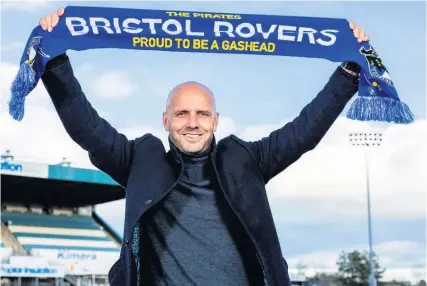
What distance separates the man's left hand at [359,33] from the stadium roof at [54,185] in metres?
32.8

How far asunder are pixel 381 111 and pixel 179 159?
1.22 metres

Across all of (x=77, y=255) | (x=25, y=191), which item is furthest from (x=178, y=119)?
(x=25, y=191)

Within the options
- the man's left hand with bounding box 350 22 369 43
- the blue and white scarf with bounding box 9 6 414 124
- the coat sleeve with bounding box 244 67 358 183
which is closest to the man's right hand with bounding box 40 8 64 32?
the blue and white scarf with bounding box 9 6 414 124

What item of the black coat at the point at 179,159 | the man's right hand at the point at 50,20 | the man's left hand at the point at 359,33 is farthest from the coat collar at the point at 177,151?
the man's left hand at the point at 359,33

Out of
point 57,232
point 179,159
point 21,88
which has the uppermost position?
point 57,232

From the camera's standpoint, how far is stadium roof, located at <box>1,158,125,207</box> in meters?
35.7

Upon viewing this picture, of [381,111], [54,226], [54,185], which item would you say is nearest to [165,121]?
[381,111]

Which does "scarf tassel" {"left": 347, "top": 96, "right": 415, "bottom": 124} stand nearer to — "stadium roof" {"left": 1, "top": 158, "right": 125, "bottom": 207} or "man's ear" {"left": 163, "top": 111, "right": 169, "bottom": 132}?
"man's ear" {"left": 163, "top": 111, "right": 169, "bottom": 132}

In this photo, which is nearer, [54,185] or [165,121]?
[165,121]

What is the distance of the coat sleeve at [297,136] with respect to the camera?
3.22 m

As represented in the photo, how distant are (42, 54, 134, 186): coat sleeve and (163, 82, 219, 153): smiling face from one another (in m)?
0.27

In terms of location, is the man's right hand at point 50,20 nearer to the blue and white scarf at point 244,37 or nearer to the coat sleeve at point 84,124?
the blue and white scarf at point 244,37

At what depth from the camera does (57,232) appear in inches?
1522

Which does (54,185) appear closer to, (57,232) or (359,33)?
(57,232)
